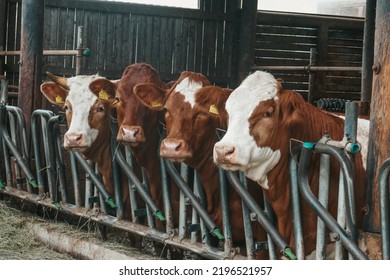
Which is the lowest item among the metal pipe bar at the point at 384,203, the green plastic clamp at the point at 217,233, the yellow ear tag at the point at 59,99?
the green plastic clamp at the point at 217,233

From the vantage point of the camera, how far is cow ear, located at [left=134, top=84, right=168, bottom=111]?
514 cm

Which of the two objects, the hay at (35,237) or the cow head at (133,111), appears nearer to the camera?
the cow head at (133,111)

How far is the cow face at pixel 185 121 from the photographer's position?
466 centimetres

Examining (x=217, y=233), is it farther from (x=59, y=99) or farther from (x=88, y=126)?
(x=59, y=99)

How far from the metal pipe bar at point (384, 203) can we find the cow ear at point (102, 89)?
8.55 feet

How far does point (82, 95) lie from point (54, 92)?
1.98ft

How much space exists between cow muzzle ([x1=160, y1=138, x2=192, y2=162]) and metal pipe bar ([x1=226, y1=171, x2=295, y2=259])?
12.5 inches

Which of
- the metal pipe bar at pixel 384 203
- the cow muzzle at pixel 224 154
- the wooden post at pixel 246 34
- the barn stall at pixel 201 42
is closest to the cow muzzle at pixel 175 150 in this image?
the cow muzzle at pixel 224 154

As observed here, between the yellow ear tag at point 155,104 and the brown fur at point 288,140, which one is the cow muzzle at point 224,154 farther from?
the yellow ear tag at point 155,104

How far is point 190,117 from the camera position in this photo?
480 cm

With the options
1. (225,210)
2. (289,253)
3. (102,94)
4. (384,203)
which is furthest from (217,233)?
(102,94)

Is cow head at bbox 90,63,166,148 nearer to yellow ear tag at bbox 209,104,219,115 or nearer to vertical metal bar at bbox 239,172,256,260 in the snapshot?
yellow ear tag at bbox 209,104,219,115
